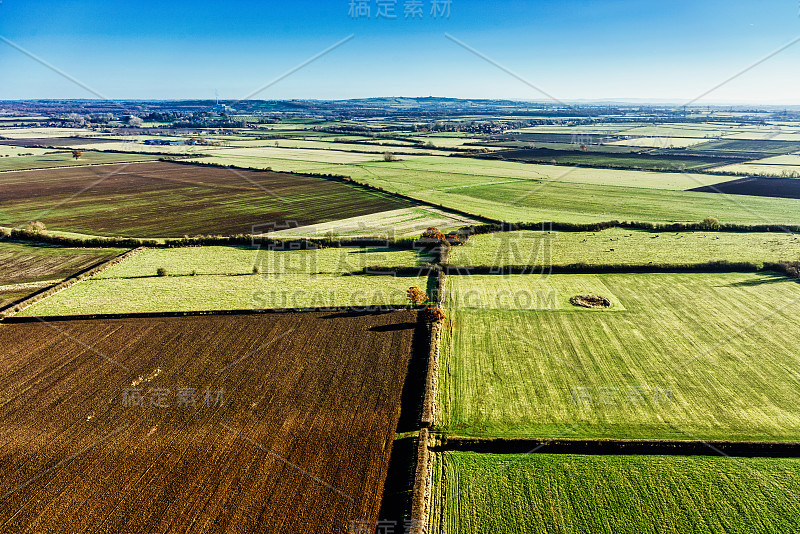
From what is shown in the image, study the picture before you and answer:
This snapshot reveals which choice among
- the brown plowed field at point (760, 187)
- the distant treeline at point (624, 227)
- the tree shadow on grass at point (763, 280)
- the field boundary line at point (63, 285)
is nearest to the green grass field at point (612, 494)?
the tree shadow on grass at point (763, 280)

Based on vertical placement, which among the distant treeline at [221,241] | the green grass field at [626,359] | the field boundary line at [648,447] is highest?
the distant treeline at [221,241]

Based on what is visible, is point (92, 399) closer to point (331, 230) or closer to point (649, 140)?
point (331, 230)

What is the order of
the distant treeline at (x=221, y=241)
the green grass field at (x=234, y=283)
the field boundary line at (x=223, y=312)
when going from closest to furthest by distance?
the field boundary line at (x=223, y=312), the green grass field at (x=234, y=283), the distant treeline at (x=221, y=241)

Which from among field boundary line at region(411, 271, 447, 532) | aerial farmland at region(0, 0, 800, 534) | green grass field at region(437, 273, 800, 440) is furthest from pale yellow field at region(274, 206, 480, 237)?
field boundary line at region(411, 271, 447, 532)

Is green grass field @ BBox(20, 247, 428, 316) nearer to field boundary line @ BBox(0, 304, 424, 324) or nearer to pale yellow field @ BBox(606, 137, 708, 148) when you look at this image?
field boundary line @ BBox(0, 304, 424, 324)

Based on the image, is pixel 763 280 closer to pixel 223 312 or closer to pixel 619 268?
pixel 619 268

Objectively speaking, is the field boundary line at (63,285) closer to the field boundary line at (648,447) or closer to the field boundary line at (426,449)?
the field boundary line at (426,449)

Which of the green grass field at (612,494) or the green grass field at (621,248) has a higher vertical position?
the green grass field at (621,248)
